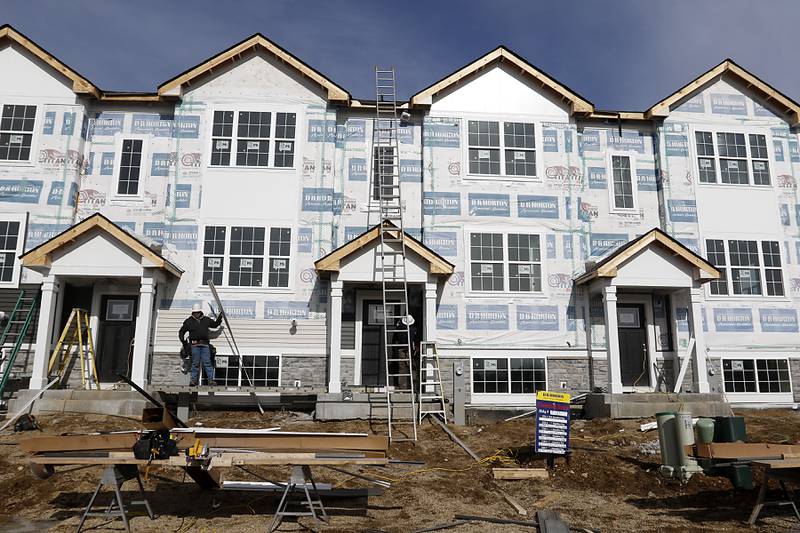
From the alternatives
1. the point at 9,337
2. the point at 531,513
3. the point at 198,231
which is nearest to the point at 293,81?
the point at 198,231

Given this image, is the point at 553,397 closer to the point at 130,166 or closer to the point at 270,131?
the point at 270,131

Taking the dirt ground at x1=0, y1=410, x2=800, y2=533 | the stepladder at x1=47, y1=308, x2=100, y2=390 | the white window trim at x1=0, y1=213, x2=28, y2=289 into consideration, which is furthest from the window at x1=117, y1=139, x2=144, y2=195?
the dirt ground at x1=0, y1=410, x2=800, y2=533

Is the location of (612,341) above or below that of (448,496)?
above

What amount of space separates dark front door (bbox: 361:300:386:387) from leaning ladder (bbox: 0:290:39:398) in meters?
8.47

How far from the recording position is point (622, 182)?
1875 centimetres

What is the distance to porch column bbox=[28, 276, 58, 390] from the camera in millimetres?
15070

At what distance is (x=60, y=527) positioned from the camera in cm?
797

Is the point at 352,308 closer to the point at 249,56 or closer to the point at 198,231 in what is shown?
the point at 198,231

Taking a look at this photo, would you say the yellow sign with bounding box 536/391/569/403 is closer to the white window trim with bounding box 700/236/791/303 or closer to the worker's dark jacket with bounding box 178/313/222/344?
the worker's dark jacket with bounding box 178/313/222/344

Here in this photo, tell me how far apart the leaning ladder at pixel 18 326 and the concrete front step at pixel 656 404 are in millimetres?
14452

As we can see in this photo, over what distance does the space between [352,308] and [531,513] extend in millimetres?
9158

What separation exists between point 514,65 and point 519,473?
12768 millimetres

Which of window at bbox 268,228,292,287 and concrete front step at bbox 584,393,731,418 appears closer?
concrete front step at bbox 584,393,731,418

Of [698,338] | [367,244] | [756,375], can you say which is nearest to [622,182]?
[698,338]
